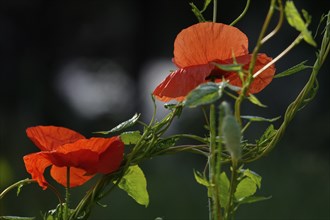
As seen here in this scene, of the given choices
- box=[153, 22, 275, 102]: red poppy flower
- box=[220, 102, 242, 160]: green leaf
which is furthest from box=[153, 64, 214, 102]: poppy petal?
box=[220, 102, 242, 160]: green leaf

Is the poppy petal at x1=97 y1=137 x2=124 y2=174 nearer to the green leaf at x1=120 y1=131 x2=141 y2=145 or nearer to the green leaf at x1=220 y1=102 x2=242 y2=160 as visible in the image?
the green leaf at x1=120 y1=131 x2=141 y2=145

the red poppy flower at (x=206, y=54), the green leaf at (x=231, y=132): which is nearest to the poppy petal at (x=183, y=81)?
the red poppy flower at (x=206, y=54)

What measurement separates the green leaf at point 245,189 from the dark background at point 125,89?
1799mm

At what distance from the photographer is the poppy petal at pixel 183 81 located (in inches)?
22.4

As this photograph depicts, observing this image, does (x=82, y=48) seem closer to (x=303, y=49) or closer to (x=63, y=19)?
(x=63, y=19)

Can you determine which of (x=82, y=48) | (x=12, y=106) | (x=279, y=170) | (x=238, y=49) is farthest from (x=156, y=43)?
(x=238, y=49)

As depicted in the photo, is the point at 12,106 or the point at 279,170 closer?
the point at 279,170

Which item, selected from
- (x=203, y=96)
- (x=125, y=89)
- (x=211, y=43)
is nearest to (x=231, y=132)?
(x=203, y=96)

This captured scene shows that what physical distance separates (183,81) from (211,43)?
0.12 feet

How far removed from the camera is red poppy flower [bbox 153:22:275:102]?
578mm

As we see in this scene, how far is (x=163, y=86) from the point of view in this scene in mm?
584

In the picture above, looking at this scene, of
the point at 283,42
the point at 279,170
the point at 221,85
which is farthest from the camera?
the point at 283,42

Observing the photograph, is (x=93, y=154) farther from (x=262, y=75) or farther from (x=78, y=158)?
(x=262, y=75)

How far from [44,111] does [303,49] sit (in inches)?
47.7
